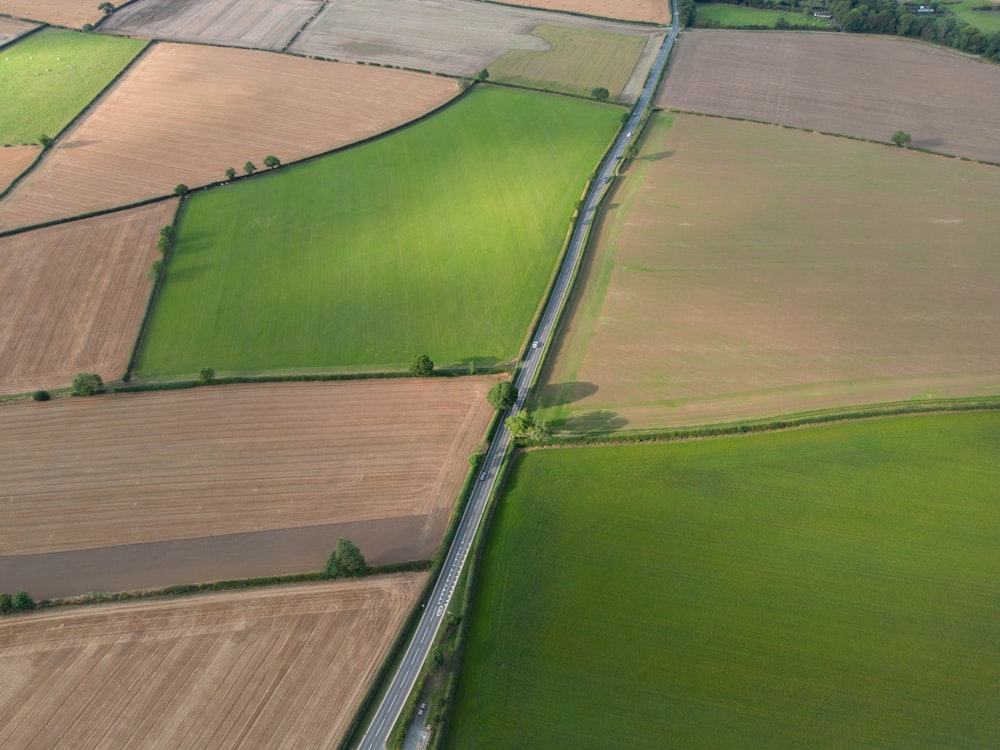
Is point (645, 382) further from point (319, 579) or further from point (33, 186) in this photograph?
point (33, 186)

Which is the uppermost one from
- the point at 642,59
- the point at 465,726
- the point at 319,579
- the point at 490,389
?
the point at 642,59

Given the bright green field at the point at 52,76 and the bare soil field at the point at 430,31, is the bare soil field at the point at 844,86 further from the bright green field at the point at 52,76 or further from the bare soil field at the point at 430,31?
the bright green field at the point at 52,76

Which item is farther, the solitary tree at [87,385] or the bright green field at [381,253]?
the bright green field at [381,253]

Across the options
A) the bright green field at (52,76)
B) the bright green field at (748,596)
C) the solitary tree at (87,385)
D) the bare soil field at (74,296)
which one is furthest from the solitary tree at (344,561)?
the bright green field at (52,76)

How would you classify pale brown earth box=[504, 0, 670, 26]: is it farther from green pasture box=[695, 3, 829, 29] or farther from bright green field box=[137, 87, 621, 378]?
bright green field box=[137, 87, 621, 378]

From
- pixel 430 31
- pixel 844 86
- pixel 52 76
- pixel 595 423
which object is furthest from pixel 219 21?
pixel 595 423

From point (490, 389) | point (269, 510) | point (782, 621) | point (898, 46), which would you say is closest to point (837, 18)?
point (898, 46)
